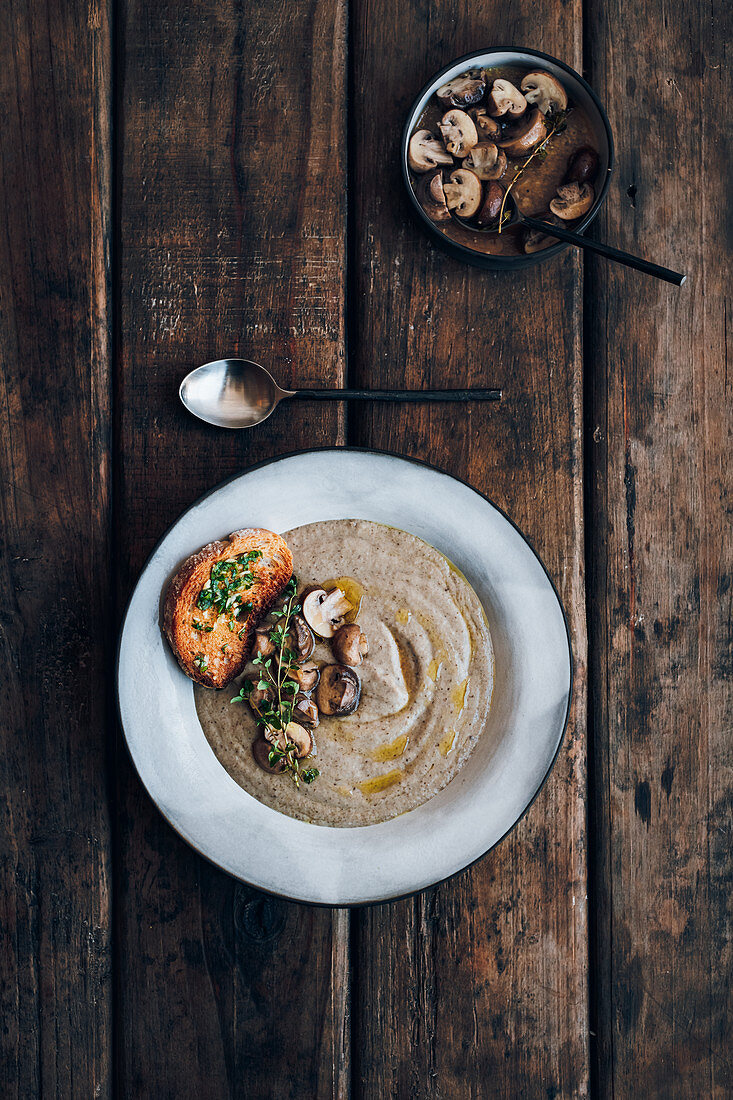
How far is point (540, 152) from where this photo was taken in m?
1.72

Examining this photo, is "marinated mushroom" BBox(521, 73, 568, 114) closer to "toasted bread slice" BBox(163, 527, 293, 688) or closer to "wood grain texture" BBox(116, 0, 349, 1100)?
"wood grain texture" BBox(116, 0, 349, 1100)

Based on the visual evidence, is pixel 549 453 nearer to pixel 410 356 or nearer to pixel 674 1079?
pixel 410 356

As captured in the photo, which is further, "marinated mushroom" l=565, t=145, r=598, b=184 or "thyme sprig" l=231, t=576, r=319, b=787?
"marinated mushroom" l=565, t=145, r=598, b=184

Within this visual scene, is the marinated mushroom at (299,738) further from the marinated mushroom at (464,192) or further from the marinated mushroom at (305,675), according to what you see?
the marinated mushroom at (464,192)

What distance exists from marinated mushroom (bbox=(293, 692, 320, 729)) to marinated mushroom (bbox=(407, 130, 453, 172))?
1246mm

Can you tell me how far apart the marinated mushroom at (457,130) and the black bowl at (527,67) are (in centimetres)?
7

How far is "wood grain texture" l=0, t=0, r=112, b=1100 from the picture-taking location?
1741 millimetres

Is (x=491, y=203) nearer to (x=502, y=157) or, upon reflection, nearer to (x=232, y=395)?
(x=502, y=157)

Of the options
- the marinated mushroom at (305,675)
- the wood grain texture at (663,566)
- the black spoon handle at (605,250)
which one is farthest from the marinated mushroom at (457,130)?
the marinated mushroom at (305,675)

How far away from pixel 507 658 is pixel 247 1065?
1138mm

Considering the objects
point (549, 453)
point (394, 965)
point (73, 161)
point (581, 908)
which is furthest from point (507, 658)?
point (73, 161)

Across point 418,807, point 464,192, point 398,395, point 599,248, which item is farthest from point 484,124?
point 418,807

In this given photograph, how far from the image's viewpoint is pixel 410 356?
5.90ft

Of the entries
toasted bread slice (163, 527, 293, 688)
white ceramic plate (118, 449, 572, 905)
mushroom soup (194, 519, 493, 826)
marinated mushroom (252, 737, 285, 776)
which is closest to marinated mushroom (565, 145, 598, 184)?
white ceramic plate (118, 449, 572, 905)
